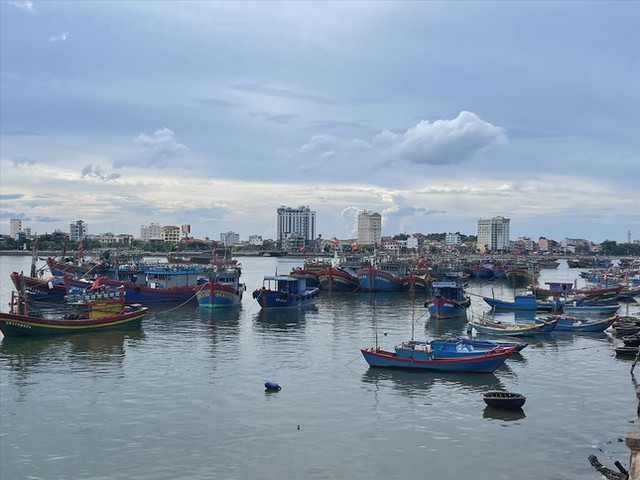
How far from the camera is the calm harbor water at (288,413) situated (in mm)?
22078

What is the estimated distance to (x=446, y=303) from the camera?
61.0 meters

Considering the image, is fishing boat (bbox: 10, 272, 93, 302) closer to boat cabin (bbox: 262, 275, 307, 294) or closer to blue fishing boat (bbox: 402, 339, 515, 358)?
boat cabin (bbox: 262, 275, 307, 294)

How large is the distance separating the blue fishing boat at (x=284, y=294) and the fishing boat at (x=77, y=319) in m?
15.3

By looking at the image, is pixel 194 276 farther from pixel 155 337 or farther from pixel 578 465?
pixel 578 465

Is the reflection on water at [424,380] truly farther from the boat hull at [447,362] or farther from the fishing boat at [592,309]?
the fishing boat at [592,309]

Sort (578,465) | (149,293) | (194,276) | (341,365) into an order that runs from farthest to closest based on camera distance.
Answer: (194,276), (149,293), (341,365), (578,465)

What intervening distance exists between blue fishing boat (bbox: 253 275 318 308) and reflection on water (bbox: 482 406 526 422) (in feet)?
130

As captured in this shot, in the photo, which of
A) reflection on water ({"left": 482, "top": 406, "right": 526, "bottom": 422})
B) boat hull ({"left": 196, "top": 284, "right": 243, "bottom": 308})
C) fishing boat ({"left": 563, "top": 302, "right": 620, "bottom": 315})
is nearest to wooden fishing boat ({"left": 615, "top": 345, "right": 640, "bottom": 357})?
reflection on water ({"left": 482, "top": 406, "right": 526, "bottom": 422})

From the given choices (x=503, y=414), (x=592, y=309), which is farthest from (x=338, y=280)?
(x=503, y=414)

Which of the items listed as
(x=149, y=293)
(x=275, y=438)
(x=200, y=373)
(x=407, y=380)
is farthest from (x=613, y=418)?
(x=149, y=293)

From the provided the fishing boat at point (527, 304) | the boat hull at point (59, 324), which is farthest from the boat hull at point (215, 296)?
the fishing boat at point (527, 304)

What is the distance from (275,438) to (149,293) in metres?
48.6

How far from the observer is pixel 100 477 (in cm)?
2078

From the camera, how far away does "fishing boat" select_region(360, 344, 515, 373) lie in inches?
1357
